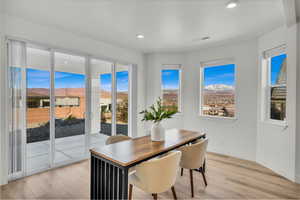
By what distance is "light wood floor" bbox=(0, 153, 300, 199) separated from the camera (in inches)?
85.2

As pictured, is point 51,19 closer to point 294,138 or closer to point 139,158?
point 139,158

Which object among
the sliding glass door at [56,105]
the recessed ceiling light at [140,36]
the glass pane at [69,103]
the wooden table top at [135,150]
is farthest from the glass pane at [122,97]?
the wooden table top at [135,150]

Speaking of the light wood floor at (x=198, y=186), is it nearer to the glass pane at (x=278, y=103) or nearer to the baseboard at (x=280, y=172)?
the baseboard at (x=280, y=172)

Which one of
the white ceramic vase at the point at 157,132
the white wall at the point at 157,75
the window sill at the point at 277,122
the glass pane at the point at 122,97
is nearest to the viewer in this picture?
the white ceramic vase at the point at 157,132

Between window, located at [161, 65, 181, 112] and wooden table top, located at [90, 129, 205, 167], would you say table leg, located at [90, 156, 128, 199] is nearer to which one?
wooden table top, located at [90, 129, 205, 167]

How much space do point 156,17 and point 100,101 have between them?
88.2 inches

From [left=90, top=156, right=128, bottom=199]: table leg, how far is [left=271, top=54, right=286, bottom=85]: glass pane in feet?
10.5

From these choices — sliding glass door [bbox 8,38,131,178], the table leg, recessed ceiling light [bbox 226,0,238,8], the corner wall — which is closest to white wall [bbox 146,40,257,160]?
sliding glass door [bbox 8,38,131,178]

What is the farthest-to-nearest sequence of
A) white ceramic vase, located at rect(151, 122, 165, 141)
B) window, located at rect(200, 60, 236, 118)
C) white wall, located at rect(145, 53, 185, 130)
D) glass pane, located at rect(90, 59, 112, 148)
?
white wall, located at rect(145, 53, 185, 130), window, located at rect(200, 60, 236, 118), glass pane, located at rect(90, 59, 112, 148), white ceramic vase, located at rect(151, 122, 165, 141)

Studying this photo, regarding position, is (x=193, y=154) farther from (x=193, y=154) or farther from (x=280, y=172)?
(x=280, y=172)

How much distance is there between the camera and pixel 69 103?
327cm

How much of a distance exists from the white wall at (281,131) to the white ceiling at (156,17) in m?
0.25

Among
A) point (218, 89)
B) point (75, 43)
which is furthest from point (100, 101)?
point (218, 89)

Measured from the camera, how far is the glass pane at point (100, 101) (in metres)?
3.60
